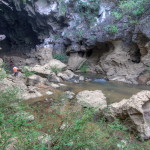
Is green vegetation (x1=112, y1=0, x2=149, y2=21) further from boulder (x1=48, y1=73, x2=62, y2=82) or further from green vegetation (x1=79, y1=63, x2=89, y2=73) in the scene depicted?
boulder (x1=48, y1=73, x2=62, y2=82)

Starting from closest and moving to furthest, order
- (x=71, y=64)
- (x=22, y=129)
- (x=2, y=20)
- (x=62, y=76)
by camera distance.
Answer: (x=22, y=129), (x=62, y=76), (x=71, y=64), (x=2, y=20)

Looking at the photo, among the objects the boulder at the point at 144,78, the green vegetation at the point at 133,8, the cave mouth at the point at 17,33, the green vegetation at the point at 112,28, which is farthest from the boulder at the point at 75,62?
the cave mouth at the point at 17,33

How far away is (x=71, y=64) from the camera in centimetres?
1434

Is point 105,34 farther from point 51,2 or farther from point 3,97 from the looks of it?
point 3,97

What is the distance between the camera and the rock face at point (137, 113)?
152 inches

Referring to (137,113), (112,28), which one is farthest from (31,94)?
(112,28)

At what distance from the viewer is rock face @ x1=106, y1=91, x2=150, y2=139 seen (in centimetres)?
385

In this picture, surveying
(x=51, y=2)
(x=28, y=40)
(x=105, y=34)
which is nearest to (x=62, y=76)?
(x=105, y=34)

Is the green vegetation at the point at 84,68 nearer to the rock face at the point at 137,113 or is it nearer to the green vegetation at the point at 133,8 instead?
the green vegetation at the point at 133,8

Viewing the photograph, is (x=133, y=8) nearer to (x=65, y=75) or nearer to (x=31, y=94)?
(x=65, y=75)

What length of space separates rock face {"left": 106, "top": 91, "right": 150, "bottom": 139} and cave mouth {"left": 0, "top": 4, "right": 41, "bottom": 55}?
605 inches

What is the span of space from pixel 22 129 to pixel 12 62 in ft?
50.5

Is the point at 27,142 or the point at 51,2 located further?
the point at 51,2

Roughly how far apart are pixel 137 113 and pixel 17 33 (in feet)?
60.0
